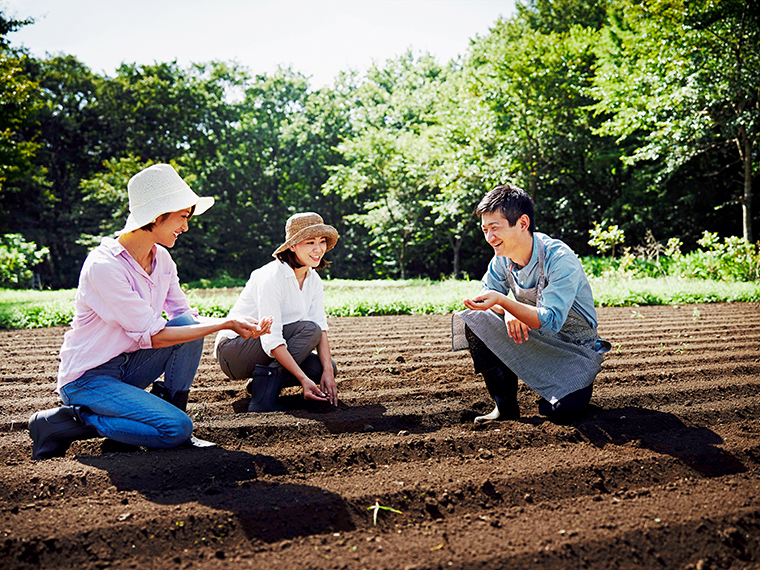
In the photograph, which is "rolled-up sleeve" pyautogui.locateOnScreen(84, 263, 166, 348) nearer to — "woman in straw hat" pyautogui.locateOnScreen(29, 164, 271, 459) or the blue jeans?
"woman in straw hat" pyautogui.locateOnScreen(29, 164, 271, 459)

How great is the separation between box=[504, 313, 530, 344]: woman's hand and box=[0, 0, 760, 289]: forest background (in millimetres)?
10587

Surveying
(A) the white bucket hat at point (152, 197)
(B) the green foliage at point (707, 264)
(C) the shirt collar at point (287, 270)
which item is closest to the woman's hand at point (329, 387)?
(C) the shirt collar at point (287, 270)

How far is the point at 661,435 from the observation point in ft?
8.12

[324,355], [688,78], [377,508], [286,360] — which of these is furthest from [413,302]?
[688,78]

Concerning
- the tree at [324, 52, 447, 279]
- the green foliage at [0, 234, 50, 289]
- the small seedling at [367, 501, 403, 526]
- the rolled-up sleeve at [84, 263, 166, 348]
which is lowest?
the small seedling at [367, 501, 403, 526]

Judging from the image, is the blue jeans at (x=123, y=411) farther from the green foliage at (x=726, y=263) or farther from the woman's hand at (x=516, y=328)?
the green foliage at (x=726, y=263)

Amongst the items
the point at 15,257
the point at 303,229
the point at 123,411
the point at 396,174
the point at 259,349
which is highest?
the point at 396,174

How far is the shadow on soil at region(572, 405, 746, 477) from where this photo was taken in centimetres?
217

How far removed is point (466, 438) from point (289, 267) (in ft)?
4.54

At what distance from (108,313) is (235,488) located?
955 millimetres

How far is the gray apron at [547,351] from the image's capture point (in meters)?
2.72

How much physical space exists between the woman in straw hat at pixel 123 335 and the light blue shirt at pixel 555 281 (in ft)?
4.19

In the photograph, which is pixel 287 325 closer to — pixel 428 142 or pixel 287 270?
pixel 287 270

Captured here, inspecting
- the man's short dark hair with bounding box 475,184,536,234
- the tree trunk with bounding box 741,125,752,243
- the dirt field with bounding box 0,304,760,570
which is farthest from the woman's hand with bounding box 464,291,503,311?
the tree trunk with bounding box 741,125,752,243
